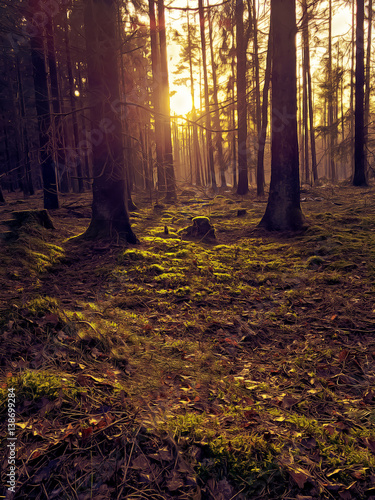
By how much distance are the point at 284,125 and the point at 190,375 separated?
713 cm

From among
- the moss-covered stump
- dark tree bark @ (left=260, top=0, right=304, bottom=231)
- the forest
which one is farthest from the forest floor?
the moss-covered stump

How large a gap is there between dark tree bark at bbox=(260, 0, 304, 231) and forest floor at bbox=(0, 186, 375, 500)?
2049 mm

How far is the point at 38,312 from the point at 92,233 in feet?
13.5

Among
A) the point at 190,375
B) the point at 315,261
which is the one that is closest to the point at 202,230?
the point at 315,261

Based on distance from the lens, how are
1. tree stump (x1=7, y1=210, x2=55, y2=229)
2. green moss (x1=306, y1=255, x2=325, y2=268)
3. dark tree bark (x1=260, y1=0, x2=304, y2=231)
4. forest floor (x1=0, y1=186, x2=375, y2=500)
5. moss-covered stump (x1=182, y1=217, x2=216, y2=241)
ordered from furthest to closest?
moss-covered stump (x1=182, y1=217, x2=216, y2=241), dark tree bark (x1=260, y1=0, x2=304, y2=231), tree stump (x1=7, y1=210, x2=55, y2=229), green moss (x1=306, y1=255, x2=325, y2=268), forest floor (x1=0, y1=186, x2=375, y2=500)

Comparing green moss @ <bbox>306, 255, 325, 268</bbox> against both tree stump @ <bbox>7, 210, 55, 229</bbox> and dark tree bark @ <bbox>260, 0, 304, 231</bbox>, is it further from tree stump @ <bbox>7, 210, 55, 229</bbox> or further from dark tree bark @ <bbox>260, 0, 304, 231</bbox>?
tree stump @ <bbox>7, 210, 55, 229</bbox>

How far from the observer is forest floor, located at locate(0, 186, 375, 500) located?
1.78 m

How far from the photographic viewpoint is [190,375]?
2953mm

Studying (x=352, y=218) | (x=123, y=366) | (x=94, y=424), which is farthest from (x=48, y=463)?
(x=352, y=218)

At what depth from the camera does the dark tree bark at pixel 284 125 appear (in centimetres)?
766

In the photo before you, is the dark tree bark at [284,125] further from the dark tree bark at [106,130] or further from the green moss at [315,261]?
the dark tree bark at [106,130]

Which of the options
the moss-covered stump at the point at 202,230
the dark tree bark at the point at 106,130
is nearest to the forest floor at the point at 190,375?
the dark tree bark at the point at 106,130

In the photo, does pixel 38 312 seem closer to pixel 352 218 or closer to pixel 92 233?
pixel 92 233

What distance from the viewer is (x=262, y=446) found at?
1979mm
